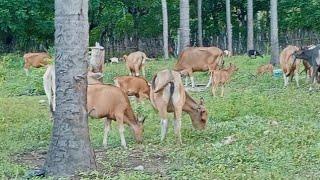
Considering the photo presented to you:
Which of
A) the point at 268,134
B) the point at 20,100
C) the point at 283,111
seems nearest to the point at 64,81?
the point at 268,134

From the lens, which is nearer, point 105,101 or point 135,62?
point 105,101

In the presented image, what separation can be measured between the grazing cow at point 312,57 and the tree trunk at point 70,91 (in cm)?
1069

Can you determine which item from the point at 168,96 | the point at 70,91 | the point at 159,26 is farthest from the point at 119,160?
the point at 159,26

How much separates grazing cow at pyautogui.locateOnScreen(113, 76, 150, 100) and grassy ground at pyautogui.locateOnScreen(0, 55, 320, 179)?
933 millimetres

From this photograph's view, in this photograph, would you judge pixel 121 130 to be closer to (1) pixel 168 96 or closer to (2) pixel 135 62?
(1) pixel 168 96

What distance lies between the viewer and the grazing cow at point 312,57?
18.7m

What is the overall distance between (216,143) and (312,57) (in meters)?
8.84

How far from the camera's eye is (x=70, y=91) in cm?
895

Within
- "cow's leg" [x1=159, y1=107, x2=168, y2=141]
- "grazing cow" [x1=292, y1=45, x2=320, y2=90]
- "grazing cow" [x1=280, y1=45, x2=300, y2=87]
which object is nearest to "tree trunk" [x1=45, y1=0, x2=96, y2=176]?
"cow's leg" [x1=159, y1=107, x2=168, y2=141]

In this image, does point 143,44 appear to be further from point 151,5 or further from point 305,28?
point 305,28

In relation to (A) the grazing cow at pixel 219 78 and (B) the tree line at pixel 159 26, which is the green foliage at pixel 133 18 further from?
(A) the grazing cow at pixel 219 78

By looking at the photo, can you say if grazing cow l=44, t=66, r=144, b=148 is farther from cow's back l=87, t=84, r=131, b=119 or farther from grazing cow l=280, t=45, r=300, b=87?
grazing cow l=280, t=45, r=300, b=87

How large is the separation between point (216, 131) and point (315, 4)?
1201 inches

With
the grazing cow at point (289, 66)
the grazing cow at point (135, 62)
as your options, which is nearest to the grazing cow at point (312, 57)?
the grazing cow at point (289, 66)
